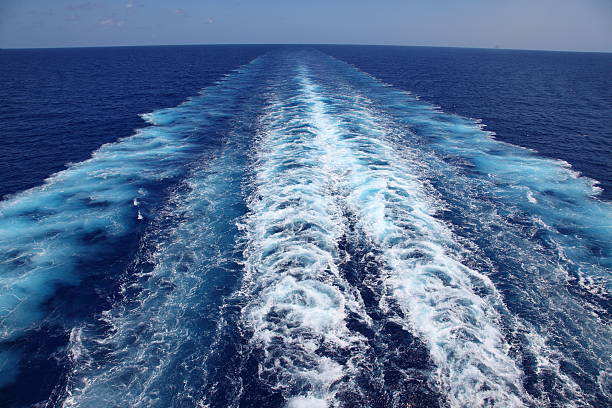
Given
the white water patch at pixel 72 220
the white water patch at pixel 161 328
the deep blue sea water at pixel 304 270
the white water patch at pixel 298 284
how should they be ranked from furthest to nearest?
the white water patch at pixel 72 220 < the white water patch at pixel 298 284 < the deep blue sea water at pixel 304 270 < the white water patch at pixel 161 328

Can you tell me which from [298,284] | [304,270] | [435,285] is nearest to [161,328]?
[298,284]

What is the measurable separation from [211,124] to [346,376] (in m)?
36.4

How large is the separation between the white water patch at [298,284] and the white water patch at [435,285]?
7.37 ft

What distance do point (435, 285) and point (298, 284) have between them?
6610 mm

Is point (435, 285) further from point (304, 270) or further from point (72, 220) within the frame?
point (72, 220)

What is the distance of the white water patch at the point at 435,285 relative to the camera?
11141mm

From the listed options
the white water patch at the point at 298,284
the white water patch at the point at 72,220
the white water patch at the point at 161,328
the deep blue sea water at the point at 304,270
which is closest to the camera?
the white water patch at the point at 161,328

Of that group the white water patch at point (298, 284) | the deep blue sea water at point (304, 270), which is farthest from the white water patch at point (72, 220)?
the white water patch at point (298, 284)

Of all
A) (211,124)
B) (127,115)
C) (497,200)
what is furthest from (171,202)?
(127,115)

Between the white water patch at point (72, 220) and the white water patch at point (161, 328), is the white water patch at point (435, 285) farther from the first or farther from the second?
the white water patch at point (72, 220)

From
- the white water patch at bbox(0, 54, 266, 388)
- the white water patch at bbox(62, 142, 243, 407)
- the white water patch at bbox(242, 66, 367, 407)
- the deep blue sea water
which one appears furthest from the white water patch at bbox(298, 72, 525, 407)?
the white water patch at bbox(0, 54, 266, 388)

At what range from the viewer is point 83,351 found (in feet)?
40.8

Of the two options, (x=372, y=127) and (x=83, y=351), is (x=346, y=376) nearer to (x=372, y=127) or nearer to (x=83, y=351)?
(x=83, y=351)

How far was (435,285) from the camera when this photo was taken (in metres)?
15.0
